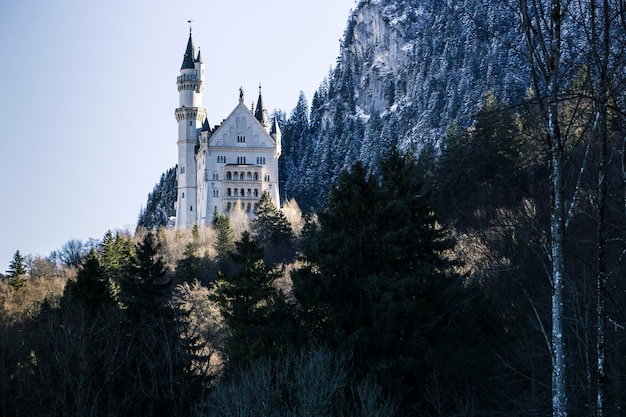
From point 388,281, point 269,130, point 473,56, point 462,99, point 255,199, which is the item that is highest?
point 473,56

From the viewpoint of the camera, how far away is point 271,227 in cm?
6662

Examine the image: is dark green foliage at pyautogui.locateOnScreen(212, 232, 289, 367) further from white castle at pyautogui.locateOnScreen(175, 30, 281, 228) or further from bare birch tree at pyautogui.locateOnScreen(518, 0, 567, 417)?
white castle at pyautogui.locateOnScreen(175, 30, 281, 228)

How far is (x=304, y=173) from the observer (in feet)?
484

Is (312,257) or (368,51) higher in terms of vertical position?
(368,51)

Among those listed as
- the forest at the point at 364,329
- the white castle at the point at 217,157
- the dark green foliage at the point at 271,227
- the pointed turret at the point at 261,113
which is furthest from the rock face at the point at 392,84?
the forest at the point at 364,329

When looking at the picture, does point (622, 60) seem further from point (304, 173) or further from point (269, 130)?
point (304, 173)

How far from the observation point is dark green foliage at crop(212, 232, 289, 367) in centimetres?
2805

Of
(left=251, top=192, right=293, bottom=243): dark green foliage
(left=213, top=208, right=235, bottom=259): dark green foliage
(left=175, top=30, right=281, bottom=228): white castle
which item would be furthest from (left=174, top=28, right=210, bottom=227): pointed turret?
(left=213, top=208, right=235, bottom=259): dark green foliage

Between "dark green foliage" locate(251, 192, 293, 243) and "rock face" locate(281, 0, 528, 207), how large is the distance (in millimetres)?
55680

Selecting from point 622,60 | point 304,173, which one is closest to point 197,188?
point 304,173

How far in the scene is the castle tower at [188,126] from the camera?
106750mm

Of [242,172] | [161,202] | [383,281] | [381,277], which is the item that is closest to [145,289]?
[381,277]

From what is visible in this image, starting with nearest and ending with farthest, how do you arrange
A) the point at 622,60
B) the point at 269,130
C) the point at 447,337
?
the point at 622,60, the point at 447,337, the point at 269,130

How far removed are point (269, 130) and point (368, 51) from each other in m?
66.2
